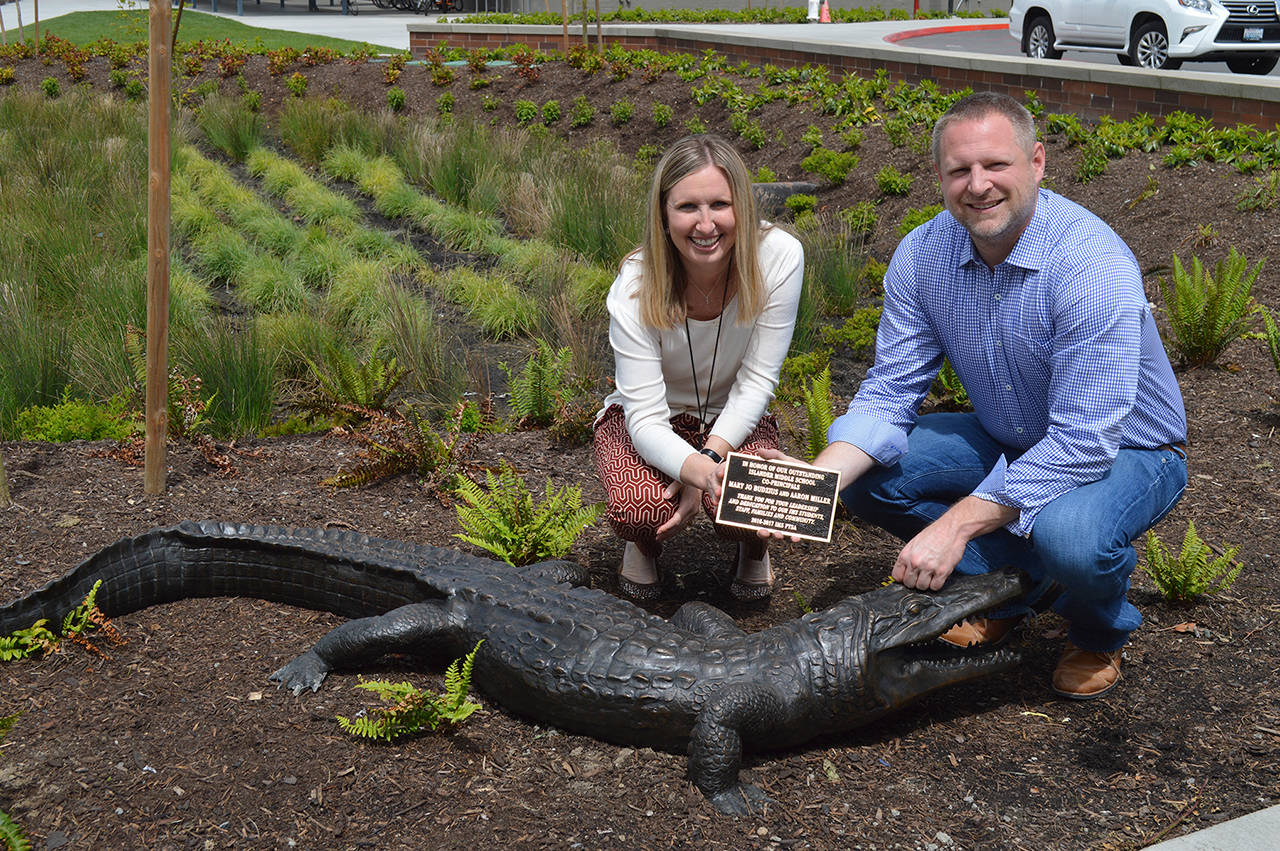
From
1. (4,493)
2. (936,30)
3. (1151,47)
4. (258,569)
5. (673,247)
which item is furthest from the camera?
(936,30)

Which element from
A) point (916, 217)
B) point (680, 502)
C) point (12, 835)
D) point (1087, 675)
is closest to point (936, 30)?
point (916, 217)

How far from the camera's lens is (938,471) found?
11.3ft

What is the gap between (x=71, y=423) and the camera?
4.88m

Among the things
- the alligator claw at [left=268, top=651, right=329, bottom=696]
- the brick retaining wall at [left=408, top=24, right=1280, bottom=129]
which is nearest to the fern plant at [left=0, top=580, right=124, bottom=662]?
the alligator claw at [left=268, top=651, right=329, bottom=696]

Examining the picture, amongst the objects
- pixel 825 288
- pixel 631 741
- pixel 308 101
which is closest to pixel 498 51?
pixel 308 101

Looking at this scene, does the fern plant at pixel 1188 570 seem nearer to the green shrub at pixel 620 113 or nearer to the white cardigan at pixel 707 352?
the white cardigan at pixel 707 352

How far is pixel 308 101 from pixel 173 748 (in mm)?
11914

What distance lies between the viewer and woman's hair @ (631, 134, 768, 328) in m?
3.25

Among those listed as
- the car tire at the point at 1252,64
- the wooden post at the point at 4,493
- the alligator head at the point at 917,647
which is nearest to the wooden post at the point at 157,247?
the wooden post at the point at 4,493

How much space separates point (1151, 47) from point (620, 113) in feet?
20.9

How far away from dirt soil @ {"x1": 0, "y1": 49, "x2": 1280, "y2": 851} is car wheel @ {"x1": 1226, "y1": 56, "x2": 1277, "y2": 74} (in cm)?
1084

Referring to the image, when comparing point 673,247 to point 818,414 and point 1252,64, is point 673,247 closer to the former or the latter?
point 818,414

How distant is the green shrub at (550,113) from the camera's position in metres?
13.8

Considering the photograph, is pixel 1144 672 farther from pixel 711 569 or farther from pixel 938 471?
pixel 711 569
